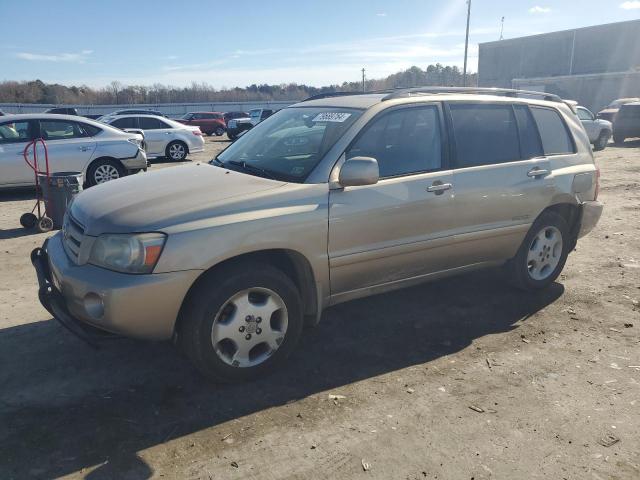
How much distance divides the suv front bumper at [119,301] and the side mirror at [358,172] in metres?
1.15

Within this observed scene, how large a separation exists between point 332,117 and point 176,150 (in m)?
13.4

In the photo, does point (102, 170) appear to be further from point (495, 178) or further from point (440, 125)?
point (495, 178)

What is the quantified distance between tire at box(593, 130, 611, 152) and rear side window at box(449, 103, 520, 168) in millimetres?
16681

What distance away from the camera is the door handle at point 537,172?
4652mm

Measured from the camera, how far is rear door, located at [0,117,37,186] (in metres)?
9.23

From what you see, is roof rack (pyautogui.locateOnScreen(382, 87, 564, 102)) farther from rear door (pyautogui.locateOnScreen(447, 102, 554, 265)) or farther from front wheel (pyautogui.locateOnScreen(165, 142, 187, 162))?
front wheel (pyautogui.locateOnScreen(165, 142, 187, 162))

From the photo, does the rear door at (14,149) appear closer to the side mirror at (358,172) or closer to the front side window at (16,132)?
the front side window at (16,132)

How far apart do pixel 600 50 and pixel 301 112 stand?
188 ft

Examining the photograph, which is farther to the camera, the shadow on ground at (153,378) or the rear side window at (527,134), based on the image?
the rear side window at (527,134)

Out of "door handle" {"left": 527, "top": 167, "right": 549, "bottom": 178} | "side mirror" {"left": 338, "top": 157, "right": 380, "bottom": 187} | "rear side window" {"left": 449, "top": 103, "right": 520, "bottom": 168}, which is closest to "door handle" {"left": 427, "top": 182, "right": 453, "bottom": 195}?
"rear side window" {"left": 449, "top": 103, "right": 520, "bottom": 168}

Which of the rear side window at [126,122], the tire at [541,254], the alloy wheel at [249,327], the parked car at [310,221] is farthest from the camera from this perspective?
the rear side window at [126,122]

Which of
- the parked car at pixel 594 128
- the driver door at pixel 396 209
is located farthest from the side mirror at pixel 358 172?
the parked car at pixel 594 128

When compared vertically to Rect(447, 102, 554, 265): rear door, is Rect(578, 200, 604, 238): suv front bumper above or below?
below

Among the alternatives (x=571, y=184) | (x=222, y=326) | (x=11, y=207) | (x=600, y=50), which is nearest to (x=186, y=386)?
(x=222, y=326)
